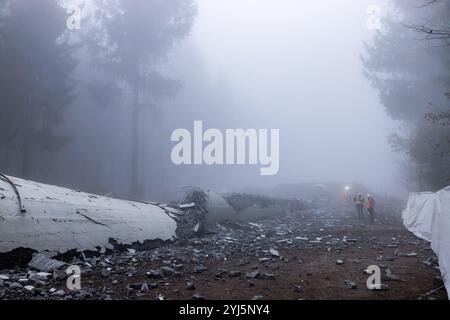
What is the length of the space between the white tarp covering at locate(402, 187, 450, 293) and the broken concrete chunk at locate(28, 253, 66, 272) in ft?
19.8

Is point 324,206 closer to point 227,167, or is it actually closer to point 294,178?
point 227,167

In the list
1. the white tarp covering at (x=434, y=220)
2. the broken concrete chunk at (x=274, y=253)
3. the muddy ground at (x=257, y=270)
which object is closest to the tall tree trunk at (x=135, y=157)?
the muddy ground at (x=257, y=270)

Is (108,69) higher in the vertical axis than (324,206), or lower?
higher

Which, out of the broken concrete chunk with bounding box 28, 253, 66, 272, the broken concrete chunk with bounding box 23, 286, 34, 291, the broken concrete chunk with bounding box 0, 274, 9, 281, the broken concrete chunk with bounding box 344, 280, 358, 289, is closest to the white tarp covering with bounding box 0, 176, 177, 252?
the broken concrete chunk with bounding box 28, 253, 66, 272

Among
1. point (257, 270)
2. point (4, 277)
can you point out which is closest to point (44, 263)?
point (4, 277)

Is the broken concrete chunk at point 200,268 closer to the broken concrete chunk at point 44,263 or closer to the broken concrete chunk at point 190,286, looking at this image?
the broken concrete chunk at point 190,286

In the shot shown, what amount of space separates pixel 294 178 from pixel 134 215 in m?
69.5

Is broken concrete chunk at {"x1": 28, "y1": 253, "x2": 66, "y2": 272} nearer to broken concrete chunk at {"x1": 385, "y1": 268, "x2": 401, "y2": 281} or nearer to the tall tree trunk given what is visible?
Answer: broken concrete chunk at {"x1": 385, "y1": 268, "x2": 401, "y2": 281}

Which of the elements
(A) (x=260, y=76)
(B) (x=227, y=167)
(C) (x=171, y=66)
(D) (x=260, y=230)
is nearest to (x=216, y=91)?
(C) (x=171, y=66)

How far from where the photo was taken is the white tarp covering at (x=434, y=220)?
581 cm

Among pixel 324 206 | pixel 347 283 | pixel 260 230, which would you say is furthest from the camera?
pixel 324 206

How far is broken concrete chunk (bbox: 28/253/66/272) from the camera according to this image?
6016mm

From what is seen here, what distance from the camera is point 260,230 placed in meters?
12.3

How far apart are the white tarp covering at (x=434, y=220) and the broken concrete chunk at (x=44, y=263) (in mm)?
6047
